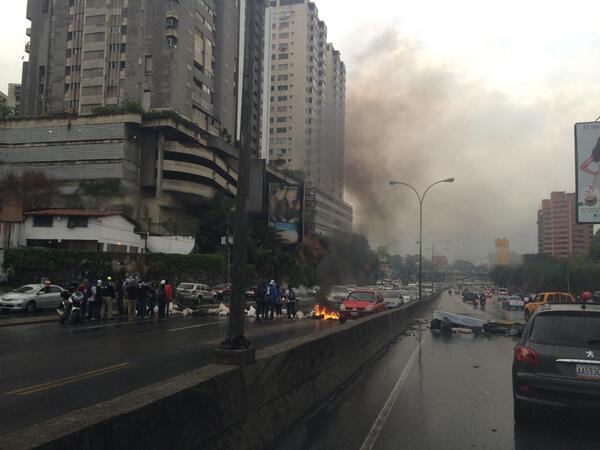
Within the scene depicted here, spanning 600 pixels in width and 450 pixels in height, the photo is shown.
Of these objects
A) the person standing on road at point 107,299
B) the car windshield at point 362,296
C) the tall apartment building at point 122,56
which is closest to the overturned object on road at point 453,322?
the car windshield at point 362,296

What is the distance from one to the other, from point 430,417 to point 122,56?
250ft

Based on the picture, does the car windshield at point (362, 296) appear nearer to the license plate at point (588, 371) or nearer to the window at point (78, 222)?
the license plate at point (588, 371)

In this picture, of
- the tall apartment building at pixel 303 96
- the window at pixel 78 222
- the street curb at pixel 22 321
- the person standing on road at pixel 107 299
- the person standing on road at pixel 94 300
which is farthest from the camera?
the window at pixel 78 222

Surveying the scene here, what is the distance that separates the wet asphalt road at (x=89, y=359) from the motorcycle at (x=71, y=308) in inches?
16.0

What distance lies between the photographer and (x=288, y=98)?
80438 millimetres

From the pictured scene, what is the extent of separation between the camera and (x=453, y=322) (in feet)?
63.6

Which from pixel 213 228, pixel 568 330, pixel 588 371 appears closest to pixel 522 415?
pixel 588 371

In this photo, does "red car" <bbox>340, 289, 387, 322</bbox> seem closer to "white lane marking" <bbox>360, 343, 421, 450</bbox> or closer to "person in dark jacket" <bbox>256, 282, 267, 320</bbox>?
"person in dark jacket" <bbox>256, 282, 267, 320</bbox>

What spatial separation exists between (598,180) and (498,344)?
1155 cm

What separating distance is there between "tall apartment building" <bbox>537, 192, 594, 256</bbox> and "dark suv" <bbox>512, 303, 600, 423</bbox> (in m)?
88.8

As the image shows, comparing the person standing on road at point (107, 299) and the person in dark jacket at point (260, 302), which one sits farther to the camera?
the person in dark jacket at point (260, 302)

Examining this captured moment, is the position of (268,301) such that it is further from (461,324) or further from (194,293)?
(194,293)

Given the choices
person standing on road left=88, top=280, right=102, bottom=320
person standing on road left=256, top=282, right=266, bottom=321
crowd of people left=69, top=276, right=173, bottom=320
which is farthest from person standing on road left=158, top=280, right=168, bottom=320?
person standing on road left=256, top=282, right=266, bottom=321

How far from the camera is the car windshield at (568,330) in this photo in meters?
6.03
